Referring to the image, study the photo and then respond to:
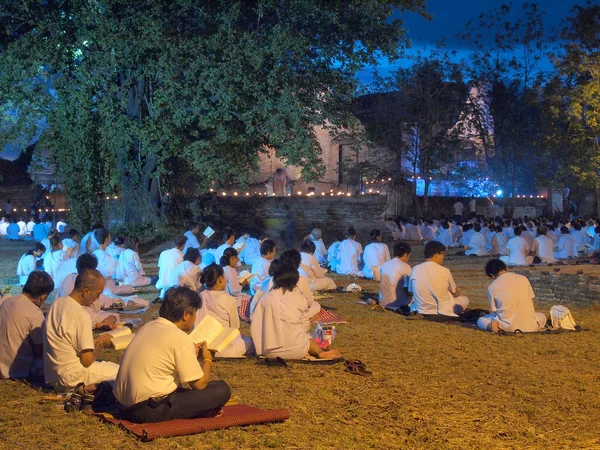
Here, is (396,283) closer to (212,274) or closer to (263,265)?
(263,265)

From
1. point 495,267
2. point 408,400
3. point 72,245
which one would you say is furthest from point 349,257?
point 408,400

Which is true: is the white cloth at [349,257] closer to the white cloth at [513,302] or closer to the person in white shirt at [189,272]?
the person in white shirt at [189,272]

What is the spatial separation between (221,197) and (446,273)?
17.1m

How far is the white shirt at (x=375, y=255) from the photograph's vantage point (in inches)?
645

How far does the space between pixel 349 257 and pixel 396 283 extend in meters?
5.28

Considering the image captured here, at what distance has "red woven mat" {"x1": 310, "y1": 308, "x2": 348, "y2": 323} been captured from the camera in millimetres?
10680

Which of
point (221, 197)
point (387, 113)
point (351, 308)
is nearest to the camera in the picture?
point (351, 308)

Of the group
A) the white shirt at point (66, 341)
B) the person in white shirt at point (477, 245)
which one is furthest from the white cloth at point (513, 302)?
the person in white shirt at point (477, 245)

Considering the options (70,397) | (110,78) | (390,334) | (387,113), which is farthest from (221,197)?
(70,397)

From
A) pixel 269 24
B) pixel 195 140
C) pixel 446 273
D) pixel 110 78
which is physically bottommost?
pixel 446 273

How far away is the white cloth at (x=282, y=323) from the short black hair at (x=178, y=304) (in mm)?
2335

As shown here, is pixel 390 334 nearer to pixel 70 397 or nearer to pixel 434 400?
pixel 434 400

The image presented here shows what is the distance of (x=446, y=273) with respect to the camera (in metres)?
11.0

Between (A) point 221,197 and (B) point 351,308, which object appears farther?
(A) point 221,197
